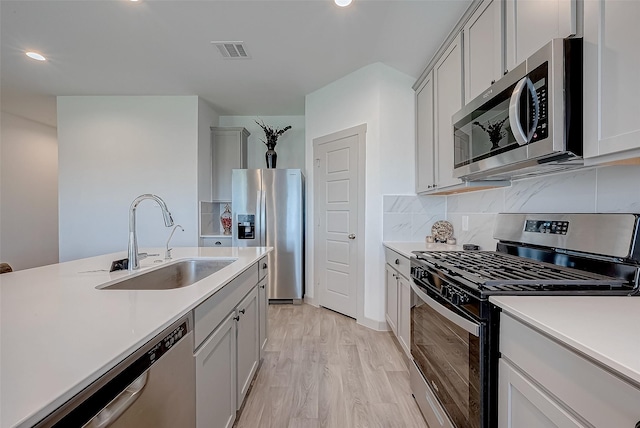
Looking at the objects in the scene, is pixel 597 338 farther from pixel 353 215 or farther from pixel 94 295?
pixel 353 215

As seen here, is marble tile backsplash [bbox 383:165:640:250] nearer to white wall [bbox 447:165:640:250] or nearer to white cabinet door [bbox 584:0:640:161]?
white wall [bbox 447:165:640:250]

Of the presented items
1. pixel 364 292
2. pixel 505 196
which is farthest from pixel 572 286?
pixel 364 292

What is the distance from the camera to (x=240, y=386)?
5.47ft

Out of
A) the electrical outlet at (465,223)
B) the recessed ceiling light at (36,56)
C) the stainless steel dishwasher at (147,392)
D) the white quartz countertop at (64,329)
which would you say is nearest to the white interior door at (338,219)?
the electrical outlet at (465,223)

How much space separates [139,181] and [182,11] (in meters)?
2.51

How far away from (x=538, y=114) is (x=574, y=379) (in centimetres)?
99

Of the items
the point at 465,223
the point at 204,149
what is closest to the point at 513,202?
the point at 465,223

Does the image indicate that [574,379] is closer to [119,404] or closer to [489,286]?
[489,286]

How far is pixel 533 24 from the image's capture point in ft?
4.31

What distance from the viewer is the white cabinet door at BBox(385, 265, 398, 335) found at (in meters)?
2.55

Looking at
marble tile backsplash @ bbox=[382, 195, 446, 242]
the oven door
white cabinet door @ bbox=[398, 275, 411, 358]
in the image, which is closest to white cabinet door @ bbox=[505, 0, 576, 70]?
the oven door

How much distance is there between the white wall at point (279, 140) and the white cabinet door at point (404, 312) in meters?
3.01

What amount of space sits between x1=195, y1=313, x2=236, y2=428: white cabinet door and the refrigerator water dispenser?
7.96 feet

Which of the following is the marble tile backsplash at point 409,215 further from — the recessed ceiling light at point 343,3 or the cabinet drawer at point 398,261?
the recessed ceiling light at point 343,3
